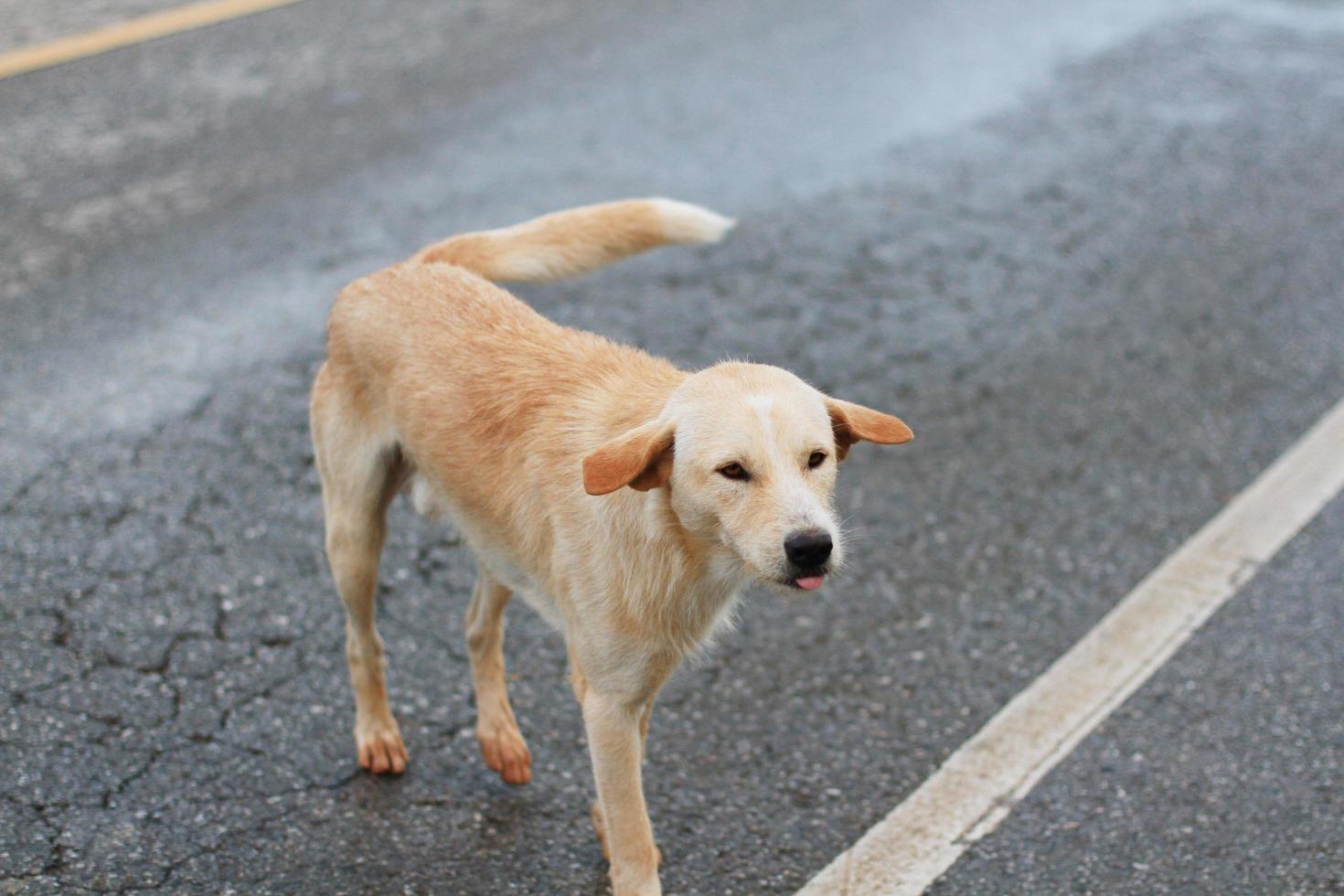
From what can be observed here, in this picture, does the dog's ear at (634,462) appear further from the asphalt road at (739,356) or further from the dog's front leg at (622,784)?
the asphalt road at (739,356)

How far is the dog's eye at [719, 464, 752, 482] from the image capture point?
276 cm

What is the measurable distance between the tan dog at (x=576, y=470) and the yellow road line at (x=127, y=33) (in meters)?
5.08

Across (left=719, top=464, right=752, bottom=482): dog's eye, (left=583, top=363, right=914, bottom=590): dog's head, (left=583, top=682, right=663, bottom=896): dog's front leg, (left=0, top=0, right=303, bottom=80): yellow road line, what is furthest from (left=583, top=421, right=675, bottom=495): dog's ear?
(left=0, top=0, right=303, bottom=80): yellow road line

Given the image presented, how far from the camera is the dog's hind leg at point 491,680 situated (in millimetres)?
3631

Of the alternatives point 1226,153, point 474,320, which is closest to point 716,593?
point 474,320

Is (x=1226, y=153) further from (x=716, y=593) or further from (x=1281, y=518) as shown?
(x=716, y=593)

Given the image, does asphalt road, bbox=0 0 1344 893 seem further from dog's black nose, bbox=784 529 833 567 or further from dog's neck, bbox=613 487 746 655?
dog's black nose, bbox=784 529 833 567

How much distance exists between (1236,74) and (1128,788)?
241 inches

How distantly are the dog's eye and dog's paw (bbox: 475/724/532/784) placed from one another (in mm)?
1211

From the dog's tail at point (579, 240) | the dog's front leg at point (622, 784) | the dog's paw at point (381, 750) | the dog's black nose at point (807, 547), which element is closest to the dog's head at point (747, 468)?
the dog's black nose at point (807, 547)

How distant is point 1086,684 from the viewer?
4.08 m

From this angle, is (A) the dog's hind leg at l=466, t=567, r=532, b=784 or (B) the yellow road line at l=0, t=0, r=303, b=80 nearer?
(A) the dog's hind leg at l=466, t=567, r=532, b=784

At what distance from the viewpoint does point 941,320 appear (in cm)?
598

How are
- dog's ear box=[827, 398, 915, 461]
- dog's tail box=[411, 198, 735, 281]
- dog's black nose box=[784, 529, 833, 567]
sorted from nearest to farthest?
dog's black nose box=[784, 529, 833, 567]
dog's ear box=[827, 398, 915, 461]
dog's tail box=[411, 198, 735, 281]
